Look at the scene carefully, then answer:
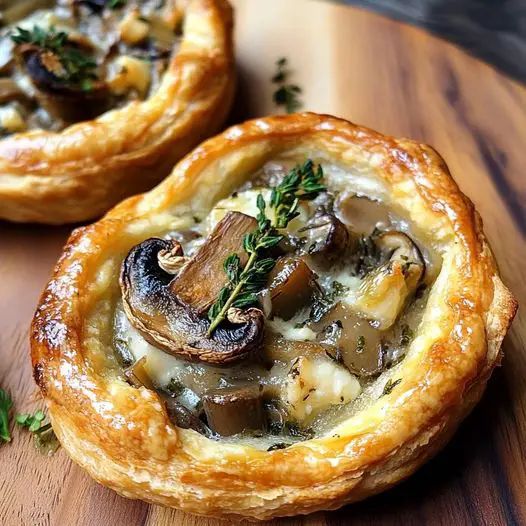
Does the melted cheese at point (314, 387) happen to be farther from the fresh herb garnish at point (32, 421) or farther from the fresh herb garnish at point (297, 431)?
the fresh herb garnish at point (32, 421)

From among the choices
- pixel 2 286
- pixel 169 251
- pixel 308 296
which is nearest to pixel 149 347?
pixel 169 251

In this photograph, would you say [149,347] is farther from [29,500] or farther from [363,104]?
[363,104]

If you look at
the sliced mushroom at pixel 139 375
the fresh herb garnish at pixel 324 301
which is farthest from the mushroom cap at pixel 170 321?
the fresh herb garnish at pixel 324 301

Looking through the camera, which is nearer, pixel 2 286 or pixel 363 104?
pixel 2 286

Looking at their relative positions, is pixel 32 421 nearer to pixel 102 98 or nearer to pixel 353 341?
pixel 353 341

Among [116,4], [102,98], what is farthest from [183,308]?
[116,4]

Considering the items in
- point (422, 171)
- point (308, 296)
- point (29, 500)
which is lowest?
point (29, 500)
